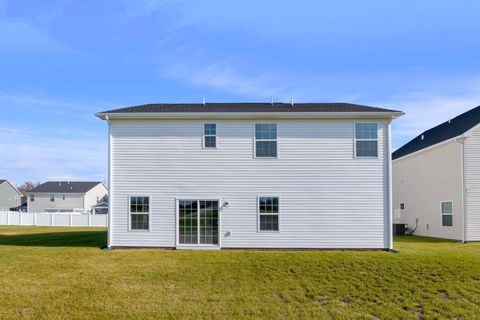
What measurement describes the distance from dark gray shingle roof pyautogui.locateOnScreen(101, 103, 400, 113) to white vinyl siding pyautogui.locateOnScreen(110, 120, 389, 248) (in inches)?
23.7

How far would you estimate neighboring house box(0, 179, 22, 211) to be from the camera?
53688 mm

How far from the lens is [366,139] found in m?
14.7

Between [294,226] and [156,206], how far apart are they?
17.6 ft

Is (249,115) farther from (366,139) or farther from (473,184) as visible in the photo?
(473,184)

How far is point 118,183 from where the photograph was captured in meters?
14.8

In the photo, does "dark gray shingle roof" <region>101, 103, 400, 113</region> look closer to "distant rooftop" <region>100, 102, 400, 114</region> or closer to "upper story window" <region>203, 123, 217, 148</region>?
"distant rooftop" <region>100, 102, 400, 114</region>

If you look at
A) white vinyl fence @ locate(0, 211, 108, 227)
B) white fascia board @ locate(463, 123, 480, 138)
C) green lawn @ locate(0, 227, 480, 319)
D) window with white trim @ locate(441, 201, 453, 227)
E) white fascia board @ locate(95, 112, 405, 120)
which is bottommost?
white vinyl fence @ locate(0, 211, 108, 227)

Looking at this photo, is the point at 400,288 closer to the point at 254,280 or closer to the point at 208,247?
the point at 254,280

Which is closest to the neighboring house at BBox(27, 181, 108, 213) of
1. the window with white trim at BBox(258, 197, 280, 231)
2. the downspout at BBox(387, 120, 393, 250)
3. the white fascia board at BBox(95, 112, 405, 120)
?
A: the white fascia board at BBox(95, 112, 405, 120)

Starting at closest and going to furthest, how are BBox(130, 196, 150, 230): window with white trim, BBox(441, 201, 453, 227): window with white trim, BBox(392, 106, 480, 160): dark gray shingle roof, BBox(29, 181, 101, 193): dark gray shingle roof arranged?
BBox(130, 196, 150, 230): window with white trim
BBox(441, 201, 453, 227): window with white trim
BBox(392, 106, 480, 160): dark gray shingle roof
BBox(29, 181, 101, 193): dark gray shingle roof

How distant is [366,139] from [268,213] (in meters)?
4.78

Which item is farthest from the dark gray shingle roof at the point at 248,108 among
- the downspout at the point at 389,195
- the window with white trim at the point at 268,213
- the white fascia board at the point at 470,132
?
the white fascia board at the point at 470,132

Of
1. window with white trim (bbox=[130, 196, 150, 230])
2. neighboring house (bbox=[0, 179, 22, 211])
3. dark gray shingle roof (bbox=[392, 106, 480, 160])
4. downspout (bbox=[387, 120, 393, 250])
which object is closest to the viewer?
downspout (bbox=[387, 120, 393, 250])

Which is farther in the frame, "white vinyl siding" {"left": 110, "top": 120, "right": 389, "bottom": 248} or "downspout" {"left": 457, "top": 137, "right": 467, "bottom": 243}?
"downspout" {"left": 457, "top": 137, "right": 467, "bottom": 243}
